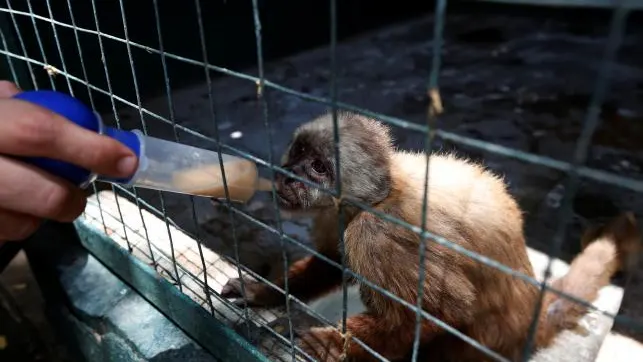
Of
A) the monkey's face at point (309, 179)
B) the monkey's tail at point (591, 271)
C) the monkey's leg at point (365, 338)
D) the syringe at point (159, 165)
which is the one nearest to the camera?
the syringe at point (159, 165)

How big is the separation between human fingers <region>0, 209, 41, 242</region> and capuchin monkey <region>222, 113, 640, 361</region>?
0.75m

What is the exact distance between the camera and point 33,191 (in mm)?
946

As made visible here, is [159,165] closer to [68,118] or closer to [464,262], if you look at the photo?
[68,118]

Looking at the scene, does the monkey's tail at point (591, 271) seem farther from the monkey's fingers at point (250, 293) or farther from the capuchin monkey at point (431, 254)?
the monkey's fingers at point (250, 293)

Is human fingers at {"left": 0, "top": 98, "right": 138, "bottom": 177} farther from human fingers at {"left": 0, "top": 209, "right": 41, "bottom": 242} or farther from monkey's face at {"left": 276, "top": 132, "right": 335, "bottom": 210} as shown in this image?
monkey's face at {"left": 276, "top": 132, "right": 335, "bottom": 210}

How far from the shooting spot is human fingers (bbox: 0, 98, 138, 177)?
0.90 meters

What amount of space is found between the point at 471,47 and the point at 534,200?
3737mm

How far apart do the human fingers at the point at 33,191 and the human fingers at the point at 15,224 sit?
0.06ft

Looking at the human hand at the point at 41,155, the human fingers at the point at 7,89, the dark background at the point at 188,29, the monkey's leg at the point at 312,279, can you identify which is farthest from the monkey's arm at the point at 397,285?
the dark background at the point at 188,29

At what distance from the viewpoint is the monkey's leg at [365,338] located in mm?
1631

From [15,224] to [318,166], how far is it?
1140mm

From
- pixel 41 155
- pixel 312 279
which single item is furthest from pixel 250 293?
pixel 41 155

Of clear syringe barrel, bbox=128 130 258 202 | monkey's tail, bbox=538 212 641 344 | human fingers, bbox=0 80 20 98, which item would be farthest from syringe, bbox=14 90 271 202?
monkey's tail, bbox=538 212 641 344

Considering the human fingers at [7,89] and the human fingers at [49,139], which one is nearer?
the human fingers at [49,139]
